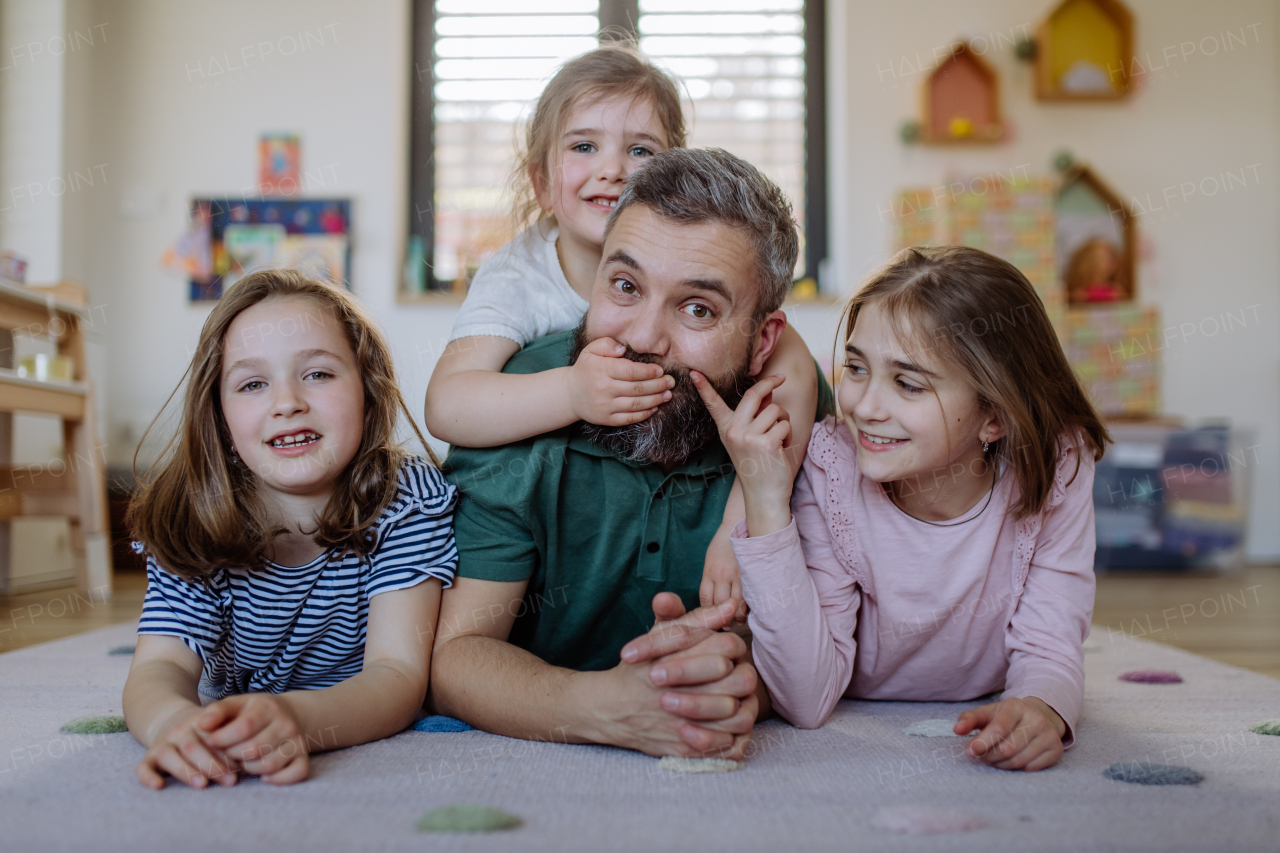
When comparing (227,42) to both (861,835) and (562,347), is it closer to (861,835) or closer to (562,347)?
(562,347)

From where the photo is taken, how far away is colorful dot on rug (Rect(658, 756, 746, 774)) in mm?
941

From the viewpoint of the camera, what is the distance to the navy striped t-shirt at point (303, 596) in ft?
3.74

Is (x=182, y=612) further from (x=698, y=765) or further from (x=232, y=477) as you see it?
(x=698, y=765)

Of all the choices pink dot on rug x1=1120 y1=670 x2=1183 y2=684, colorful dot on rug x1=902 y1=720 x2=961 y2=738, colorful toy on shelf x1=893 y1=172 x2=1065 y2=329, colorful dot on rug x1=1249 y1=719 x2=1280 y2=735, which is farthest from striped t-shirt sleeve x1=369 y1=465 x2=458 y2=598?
colorful toy on shelf x1=893 y1=172 x2=1065 y2=329

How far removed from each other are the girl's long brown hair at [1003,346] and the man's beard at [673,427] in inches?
8.4

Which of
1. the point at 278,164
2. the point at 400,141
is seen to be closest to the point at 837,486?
the point at 400,141

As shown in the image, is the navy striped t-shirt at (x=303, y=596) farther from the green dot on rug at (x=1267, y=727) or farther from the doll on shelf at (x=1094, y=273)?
the doll on shelf at (x=1094, y=273)

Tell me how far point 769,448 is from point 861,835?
1.44 ft

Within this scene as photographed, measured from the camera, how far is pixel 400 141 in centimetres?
403

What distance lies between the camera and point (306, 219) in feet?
13.0

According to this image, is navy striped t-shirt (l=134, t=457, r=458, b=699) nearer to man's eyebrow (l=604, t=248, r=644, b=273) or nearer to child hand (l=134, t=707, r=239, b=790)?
child hand (l=134, t=707, r=239, b=790)

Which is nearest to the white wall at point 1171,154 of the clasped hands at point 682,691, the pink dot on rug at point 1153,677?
the pink dot on rug at point 1153,677

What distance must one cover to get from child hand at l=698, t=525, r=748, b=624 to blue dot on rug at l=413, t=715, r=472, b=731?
0.33 m

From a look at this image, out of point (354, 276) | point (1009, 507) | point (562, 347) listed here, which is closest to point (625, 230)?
point (562, 347)
